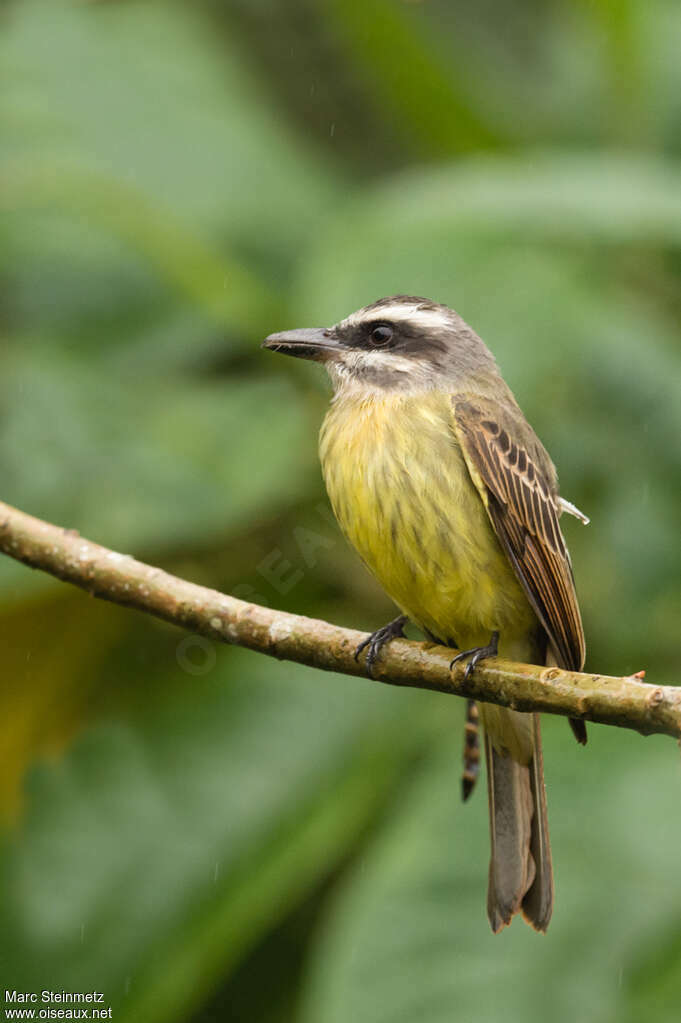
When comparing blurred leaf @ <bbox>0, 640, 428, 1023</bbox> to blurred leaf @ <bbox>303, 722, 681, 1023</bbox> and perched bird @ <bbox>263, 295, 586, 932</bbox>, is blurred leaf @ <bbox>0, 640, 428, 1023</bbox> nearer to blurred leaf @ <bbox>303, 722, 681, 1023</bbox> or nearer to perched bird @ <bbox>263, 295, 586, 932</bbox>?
blurred leaf @ <bbox>303, 722, 681, 1023</bbox>

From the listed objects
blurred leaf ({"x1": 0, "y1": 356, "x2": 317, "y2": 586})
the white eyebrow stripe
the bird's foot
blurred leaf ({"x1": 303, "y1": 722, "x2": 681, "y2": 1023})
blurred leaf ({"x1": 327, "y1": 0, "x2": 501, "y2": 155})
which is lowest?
blurred leaf ({"x1": 303, "y1": 722, "x2": 681, "y2": 1023})

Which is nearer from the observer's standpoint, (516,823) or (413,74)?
(516,823)

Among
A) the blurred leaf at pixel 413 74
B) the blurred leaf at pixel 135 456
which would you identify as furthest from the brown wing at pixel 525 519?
the blurred leaf at pixel 413 74

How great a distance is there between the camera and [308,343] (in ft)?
9.96

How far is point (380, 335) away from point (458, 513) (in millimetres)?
487

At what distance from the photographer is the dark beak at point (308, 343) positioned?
297 centimetres

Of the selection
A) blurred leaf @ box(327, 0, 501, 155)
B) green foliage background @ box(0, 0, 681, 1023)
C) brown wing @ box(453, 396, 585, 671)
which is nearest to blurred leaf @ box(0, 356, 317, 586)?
green foliage background @ box(0, 0, 681, 1023)

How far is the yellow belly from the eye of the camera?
9.46ft

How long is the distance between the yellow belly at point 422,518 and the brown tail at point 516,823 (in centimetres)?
25

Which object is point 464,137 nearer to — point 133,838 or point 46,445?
point 46,445

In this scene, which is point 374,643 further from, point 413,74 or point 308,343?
point 413,74

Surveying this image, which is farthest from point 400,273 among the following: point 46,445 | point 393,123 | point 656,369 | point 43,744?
point 393,123

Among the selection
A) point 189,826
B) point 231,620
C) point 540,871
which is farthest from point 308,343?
point 189,826

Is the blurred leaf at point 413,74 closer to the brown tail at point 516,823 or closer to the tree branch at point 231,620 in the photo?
the brown tail at point 516,823
